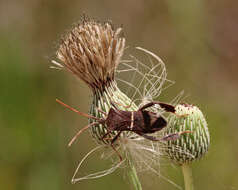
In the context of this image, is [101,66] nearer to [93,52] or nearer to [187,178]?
[93,52]

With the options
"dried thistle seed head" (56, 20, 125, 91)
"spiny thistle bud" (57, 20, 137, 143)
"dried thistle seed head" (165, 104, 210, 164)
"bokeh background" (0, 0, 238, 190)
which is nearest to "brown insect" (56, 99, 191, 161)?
"dried thistle seed head" (165, 104, 210, 164)

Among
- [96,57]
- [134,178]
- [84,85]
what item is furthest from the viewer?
[84,85]

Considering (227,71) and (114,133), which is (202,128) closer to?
(114,133)

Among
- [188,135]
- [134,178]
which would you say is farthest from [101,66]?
[134,178]

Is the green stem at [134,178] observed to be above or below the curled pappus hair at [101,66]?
below

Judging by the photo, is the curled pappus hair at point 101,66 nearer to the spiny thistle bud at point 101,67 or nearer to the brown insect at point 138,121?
→ the spiny thistle bud at point 101,67

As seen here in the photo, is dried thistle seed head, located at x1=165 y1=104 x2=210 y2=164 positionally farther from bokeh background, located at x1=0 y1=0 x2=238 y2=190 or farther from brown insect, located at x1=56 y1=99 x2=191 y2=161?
bokeh background, located at x1=0 y1=0 x2=238 y2=190

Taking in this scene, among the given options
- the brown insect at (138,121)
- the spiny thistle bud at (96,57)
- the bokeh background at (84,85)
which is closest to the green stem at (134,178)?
the brown insect at (138,121)
